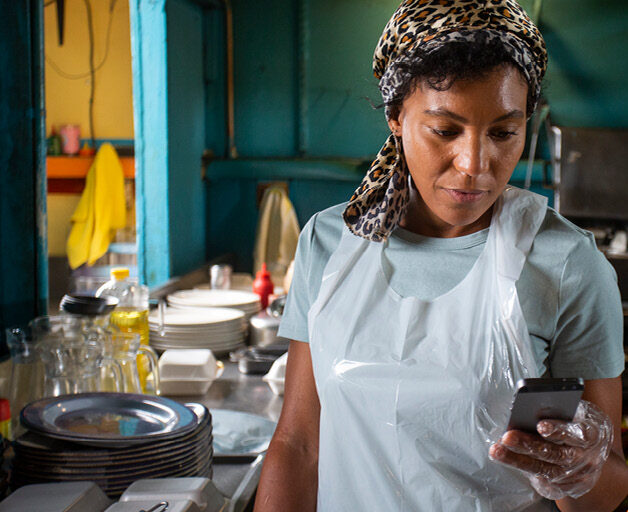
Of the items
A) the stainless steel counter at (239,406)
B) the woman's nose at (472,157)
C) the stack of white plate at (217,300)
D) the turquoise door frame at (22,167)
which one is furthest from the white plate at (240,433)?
the stack of white plate at (217,300)

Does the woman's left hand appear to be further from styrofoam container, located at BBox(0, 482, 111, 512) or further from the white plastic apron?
styrofoam container, located at BBox(0, 482, 111, 512)

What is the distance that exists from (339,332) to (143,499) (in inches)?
17.3

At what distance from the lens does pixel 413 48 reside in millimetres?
1103

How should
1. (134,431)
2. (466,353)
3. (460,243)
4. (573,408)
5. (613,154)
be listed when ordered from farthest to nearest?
(613,154)
(134,431)
(460,243)
(466,353)
(573,408)

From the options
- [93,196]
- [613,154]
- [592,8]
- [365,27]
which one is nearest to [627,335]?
[613,154]

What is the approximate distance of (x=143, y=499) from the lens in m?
1.16

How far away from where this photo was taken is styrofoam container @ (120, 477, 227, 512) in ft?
3.83

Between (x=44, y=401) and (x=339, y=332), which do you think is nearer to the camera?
(x=339, y=332)

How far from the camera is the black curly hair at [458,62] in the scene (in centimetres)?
105

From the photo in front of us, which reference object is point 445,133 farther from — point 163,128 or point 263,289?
point 163,128

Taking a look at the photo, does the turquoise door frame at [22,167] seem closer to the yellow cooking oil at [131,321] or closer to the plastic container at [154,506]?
the yellow cooking oil at [131,321]

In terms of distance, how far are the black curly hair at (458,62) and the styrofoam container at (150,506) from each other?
0.81 metres

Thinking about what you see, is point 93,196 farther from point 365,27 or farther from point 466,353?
point 466,353

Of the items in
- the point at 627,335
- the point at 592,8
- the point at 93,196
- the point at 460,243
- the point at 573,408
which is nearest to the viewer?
the point at 573,408
